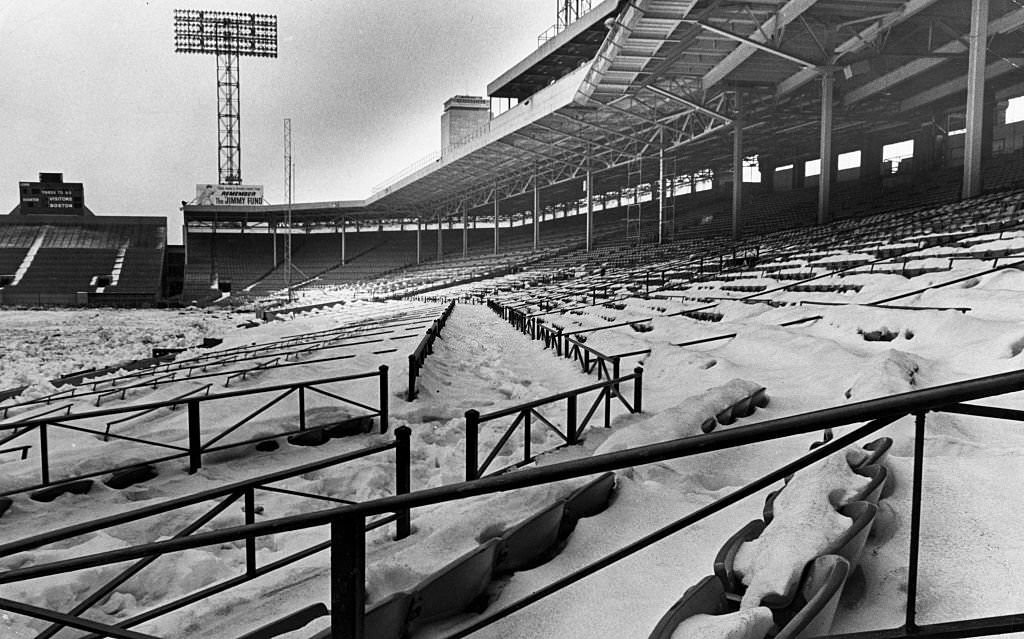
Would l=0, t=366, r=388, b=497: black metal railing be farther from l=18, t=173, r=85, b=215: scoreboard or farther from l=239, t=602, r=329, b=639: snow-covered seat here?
l=18, t=173, r=85, b=215: scoreboard

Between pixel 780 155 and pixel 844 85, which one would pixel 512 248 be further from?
pixel 844 85

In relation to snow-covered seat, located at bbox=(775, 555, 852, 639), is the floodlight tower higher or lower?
higher

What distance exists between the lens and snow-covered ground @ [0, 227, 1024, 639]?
277 centimetres

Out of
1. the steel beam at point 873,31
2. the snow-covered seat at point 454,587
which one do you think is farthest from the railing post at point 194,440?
the steel beam at point 873,31

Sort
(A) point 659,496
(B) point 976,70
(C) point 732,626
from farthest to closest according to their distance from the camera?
(B) point 976,70, (A) point 659,496, (C) point 732,626

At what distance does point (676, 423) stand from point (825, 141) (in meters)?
26.7

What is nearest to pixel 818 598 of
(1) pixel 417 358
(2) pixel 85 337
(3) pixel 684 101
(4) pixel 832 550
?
(4) pixel 832 550

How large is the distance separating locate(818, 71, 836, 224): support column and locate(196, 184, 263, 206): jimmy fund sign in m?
49.3

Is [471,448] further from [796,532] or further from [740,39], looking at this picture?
[740,39]

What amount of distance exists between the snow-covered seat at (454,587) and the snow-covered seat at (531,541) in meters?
0.16

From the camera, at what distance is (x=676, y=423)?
16.6 ft

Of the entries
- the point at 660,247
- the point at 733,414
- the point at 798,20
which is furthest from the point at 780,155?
the point at 733,414

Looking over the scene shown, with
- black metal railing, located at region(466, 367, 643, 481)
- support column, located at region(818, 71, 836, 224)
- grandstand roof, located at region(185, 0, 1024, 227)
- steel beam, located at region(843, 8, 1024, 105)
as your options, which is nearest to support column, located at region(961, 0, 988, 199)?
grandstand roof, located at region(185, 0, 1024, 227)

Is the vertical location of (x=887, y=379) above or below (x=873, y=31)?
below
